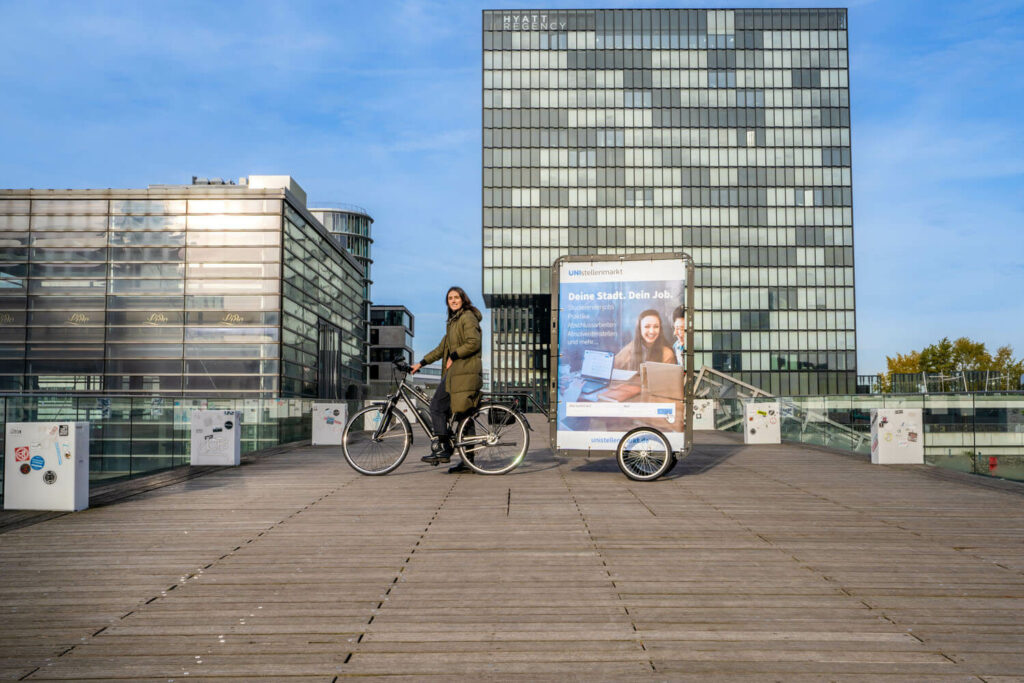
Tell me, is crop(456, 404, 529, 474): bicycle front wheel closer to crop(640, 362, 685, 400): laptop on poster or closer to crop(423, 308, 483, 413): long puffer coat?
crop(423, 308, 483, 413): long puffer coat

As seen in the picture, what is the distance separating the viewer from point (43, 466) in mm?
7586

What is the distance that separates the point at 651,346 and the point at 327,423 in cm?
974

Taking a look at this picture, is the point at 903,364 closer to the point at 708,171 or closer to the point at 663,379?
the point at 708,171

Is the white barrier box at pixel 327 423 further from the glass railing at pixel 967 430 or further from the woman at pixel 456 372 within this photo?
the glass railing at pixel 967 430

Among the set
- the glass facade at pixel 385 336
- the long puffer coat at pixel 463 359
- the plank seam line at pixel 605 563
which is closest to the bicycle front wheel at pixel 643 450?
the plank seam line at pixel 605 563

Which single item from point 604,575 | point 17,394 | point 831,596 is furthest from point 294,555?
point 17,394

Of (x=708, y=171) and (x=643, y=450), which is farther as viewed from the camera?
(x=708, y=171)

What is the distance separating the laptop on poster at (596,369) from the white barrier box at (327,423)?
8855 mm

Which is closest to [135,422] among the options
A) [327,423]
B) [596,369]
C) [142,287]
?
[596,369]

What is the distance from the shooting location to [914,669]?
10.8 ft

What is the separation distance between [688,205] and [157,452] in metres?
82.2

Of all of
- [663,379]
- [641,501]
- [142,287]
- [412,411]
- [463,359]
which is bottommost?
[641,501]

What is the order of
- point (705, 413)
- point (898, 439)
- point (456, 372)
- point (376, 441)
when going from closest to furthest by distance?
point (456, 372)
point (376, 441)
point (898, 439)
point (705, 413)

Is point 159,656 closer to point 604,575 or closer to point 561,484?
point 604,575
